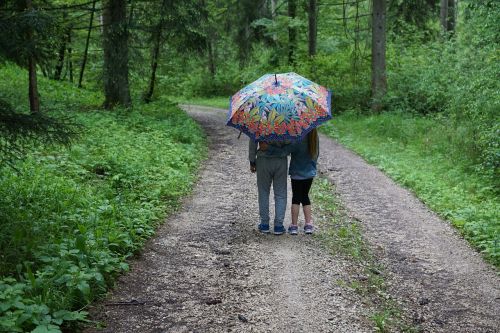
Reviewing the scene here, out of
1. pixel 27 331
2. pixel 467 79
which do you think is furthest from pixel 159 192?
pixel 467 79

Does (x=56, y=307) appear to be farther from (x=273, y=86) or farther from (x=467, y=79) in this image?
(x=467, y=79)

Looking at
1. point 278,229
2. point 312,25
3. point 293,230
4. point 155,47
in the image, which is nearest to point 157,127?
point 155,47

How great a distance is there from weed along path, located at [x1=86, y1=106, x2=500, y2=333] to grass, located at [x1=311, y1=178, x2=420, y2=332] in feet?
0.19

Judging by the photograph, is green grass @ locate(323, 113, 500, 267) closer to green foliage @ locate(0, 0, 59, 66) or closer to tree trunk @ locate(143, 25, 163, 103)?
green foliage @ locate(0, 0, 59, 66)

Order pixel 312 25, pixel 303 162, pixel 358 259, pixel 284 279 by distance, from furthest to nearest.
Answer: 1. pixel 312 25
2. pixel 303 162
3. pixel 358 259
4. pixel 284 279

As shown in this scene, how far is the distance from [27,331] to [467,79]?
12843 mm

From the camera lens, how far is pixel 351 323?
15.4ft

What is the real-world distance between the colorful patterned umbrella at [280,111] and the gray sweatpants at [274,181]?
629 mm

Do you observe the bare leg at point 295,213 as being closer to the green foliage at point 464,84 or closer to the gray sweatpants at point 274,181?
the gray sweatpants at point 274,181

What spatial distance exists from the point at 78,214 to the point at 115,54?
1121 centimetres

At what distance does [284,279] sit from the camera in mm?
5625

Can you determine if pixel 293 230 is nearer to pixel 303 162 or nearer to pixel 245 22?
pixel 303 162

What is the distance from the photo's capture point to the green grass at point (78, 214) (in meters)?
4.47

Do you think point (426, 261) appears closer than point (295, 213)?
Yes
